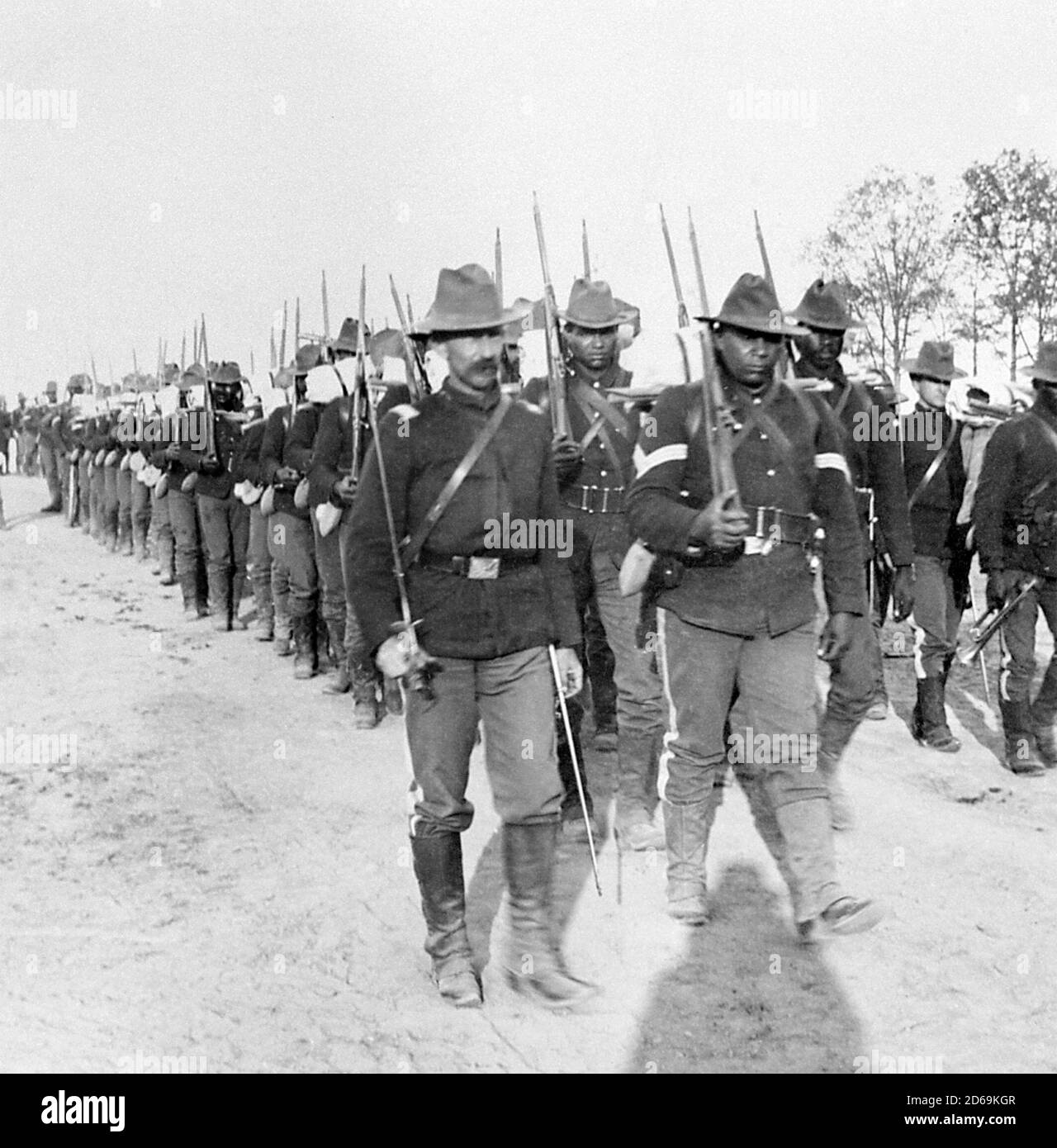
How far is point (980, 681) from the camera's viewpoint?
36.5 feet

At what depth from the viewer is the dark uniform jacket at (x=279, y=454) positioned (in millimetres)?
10945

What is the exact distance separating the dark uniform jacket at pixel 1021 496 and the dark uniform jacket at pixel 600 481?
2475mm

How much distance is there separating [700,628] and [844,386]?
3136mm

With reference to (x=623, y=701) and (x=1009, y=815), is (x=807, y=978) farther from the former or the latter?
(x=1009, y=815)

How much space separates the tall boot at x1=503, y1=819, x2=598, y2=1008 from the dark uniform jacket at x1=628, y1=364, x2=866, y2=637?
1111mm

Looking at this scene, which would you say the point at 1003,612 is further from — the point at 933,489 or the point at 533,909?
the point at 533,909

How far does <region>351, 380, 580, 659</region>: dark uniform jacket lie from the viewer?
16.3ft

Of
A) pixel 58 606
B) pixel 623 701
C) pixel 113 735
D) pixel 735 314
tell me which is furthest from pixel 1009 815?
pixel 58 606

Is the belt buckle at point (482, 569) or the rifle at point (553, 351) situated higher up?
the rifle at point (553, 351)

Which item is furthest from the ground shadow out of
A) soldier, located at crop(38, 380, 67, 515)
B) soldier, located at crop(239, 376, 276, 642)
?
soldier, located at crop(38, 380, 67, 515)

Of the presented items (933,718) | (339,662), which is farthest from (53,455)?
(933,718)

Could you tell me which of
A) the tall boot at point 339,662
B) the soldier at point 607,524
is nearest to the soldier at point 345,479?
the tall boot at point 339,662

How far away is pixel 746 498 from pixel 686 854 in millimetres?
1485

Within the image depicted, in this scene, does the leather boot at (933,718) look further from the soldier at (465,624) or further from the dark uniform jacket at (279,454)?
the dark uniform jacket at (279,454)
